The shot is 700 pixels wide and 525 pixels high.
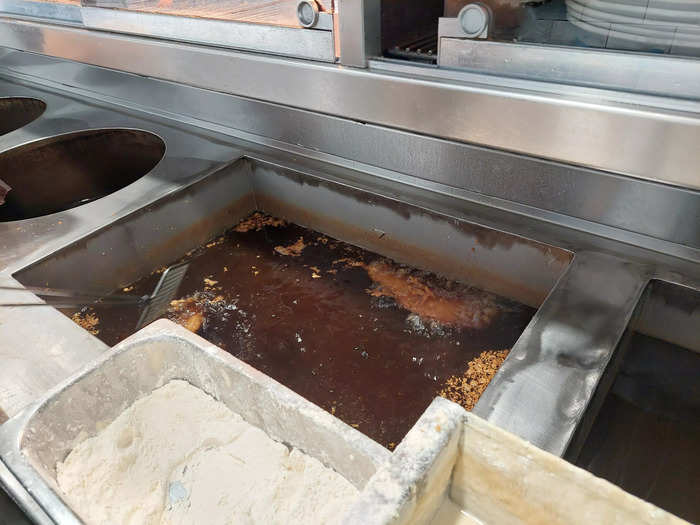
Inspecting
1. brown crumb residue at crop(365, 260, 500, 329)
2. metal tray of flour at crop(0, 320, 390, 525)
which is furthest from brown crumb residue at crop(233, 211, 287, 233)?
metal tray of flour at crop(0, 320, 390, 525)

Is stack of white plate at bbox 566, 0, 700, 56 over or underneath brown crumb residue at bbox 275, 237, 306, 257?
over

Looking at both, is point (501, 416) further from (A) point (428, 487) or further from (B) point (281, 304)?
(B) point (281, 304)

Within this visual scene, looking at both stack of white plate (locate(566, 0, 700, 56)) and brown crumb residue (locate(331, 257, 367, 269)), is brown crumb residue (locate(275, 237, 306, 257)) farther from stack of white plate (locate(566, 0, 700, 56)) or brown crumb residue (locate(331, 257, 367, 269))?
stack of white plate (locate(566, 0, 700, 56))

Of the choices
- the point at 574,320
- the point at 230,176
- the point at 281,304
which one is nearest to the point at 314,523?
the point at 574,320

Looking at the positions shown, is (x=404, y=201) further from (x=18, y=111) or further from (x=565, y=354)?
(x=18, y=111)

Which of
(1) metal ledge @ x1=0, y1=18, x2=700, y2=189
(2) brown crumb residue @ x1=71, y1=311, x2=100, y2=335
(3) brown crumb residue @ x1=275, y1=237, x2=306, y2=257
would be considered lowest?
(3) brown crumb residue @ x1=275, y1=237, x2=306, y2=257

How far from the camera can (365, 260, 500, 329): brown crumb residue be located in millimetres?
1478

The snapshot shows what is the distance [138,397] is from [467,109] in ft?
2.78

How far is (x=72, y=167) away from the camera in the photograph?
2336 mm

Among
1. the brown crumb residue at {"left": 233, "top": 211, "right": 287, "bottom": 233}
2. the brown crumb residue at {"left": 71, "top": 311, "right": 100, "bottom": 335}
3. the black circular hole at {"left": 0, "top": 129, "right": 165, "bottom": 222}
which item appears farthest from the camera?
the black circular hole at {"left": 0, "top": 129, "right": 165, "bottom": 222}

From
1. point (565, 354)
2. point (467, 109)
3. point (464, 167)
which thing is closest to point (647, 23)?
point (467, 109)

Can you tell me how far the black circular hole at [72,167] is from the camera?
2.18m

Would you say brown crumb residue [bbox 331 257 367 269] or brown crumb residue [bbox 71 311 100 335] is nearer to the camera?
brown crumb residue [bbox 71 311 100 335]

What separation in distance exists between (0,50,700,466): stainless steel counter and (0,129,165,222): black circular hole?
0.20 ft
